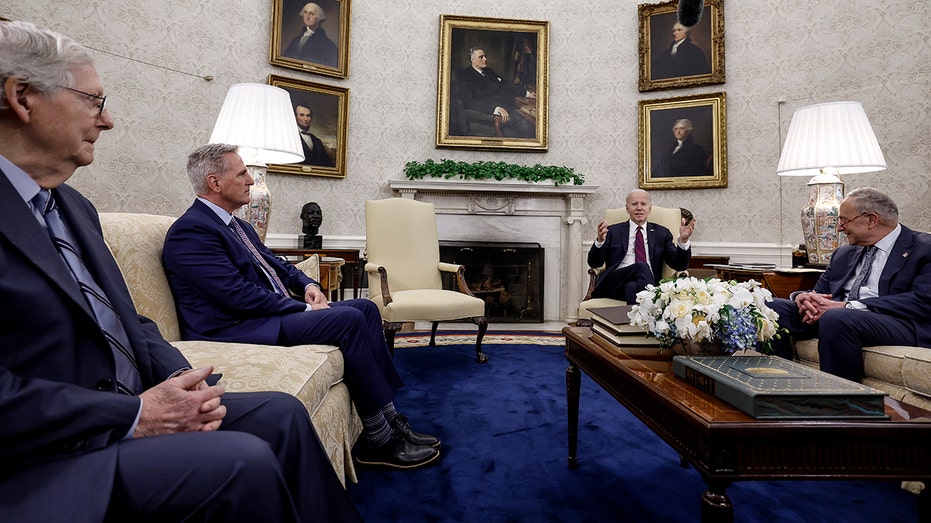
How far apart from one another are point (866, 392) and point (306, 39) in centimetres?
586

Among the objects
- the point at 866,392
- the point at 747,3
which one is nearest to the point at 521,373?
the point at 866,392

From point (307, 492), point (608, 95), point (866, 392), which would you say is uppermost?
point (608, 95)

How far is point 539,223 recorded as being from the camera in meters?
5.91

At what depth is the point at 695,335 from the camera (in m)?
1.59

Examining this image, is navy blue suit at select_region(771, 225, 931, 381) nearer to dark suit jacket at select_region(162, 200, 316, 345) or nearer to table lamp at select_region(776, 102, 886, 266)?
table lamp at select_region(776, 102, 886, 266)

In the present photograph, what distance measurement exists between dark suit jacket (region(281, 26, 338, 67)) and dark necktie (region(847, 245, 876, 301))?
5.33 m

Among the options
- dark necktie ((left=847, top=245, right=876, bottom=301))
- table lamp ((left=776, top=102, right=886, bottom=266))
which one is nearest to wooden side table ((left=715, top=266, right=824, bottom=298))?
table lamp ((left=776, top=102, right=886, bottom=266))

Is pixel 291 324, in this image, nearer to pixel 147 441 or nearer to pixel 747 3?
pixel 147 441

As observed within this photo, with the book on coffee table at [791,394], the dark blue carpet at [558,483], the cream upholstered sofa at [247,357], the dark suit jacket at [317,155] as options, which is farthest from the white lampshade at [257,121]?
the book on coffee table at [791,394]

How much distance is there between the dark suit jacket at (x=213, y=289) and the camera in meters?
1.97

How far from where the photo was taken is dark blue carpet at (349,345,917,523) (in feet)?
5.67

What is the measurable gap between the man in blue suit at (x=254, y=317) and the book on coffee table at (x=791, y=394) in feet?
4.40

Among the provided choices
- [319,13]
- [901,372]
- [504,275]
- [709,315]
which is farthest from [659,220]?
[319,13]

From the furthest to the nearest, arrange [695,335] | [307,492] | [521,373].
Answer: [521,373], [695,335], [307,492]
